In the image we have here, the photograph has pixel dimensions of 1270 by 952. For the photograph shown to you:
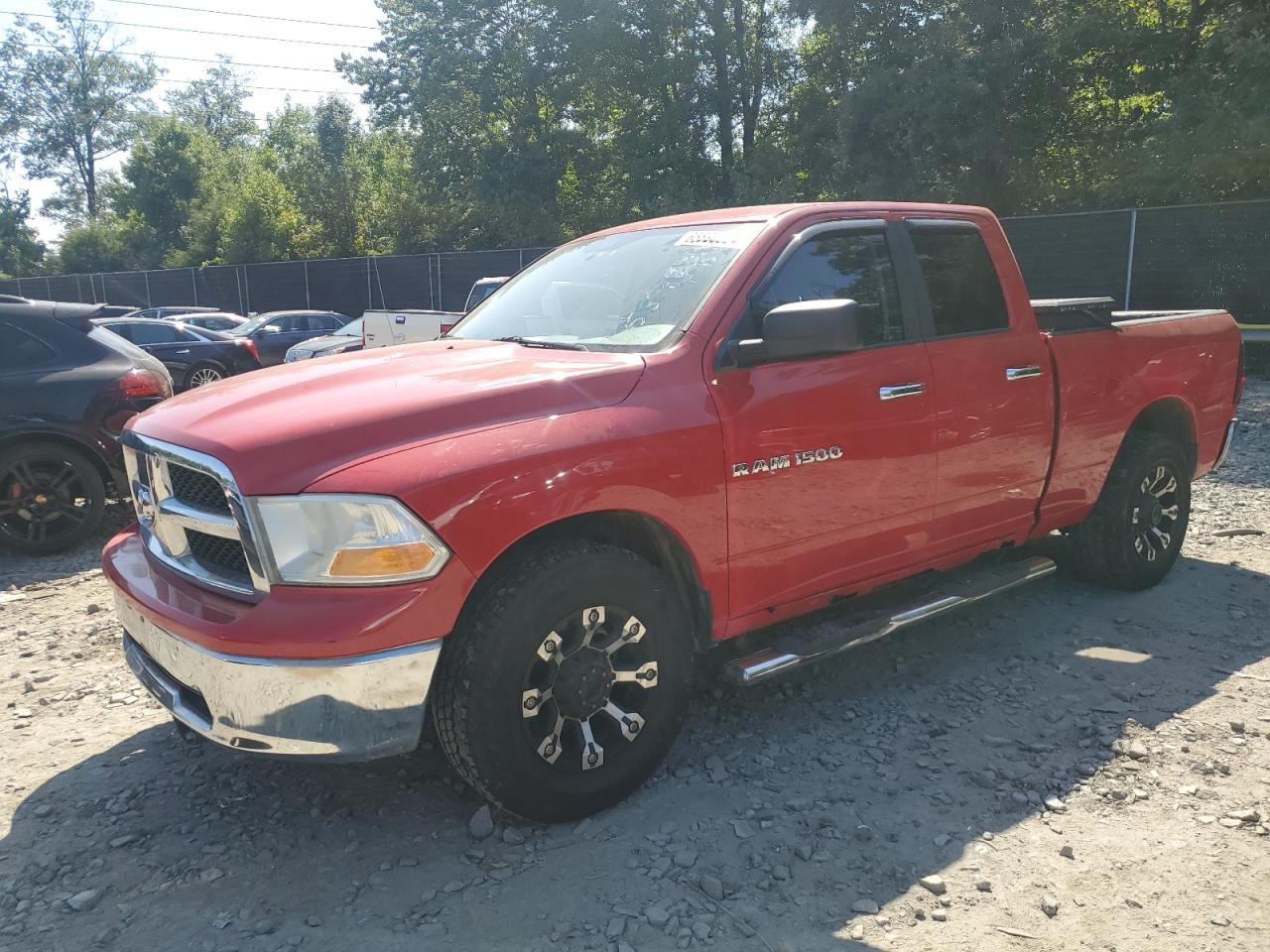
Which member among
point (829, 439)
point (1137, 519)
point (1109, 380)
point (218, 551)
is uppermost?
point (1109, 380)

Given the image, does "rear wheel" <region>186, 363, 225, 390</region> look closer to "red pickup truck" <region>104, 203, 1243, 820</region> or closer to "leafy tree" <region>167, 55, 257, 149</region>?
"red pickup truck" <region>104, 203, 1243, 820</region>

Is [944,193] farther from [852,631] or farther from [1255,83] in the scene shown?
[852,631]

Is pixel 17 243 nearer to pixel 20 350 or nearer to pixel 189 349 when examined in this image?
pixel 189 349

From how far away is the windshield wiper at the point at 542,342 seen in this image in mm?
3500

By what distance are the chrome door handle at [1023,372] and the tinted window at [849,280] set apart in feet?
2.13

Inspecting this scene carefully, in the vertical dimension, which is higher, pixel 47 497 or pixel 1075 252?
pixel 1075 252

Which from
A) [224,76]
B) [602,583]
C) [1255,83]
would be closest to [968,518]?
[602,583]

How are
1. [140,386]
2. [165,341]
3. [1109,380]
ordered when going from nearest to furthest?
[1109,380] → [140,386] → [165,341]

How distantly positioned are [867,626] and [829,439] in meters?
0.79

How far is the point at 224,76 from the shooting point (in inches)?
2721

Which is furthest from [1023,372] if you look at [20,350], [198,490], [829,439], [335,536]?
[20,350]

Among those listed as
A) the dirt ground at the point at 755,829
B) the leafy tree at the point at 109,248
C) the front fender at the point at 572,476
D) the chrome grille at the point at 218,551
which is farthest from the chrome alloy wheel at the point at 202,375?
the leafy tree at the point at 109,248

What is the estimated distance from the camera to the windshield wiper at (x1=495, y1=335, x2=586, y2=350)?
11.5 ft

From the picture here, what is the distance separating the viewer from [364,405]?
2.84 meters
